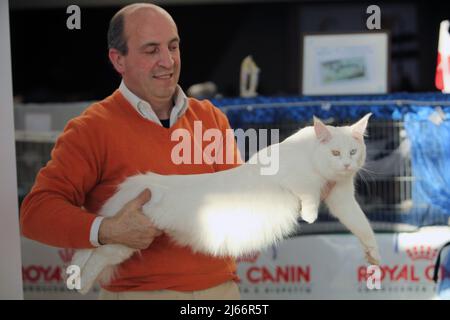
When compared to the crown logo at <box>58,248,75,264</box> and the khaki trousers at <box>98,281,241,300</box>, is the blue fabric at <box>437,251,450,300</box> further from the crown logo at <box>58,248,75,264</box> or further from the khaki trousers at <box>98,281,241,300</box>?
the crown logo at <box>58,248,75,264</box>

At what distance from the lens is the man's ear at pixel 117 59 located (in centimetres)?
328

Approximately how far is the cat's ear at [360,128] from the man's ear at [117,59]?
1009 millimetres

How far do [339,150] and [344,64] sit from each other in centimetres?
47

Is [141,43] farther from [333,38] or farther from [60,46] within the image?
[333,38]

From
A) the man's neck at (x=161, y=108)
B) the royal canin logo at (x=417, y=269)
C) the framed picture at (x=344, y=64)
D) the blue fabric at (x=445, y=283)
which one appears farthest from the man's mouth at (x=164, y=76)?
the blue fabric at (x=445, y=283)

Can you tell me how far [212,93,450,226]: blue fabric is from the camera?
11.4 feet

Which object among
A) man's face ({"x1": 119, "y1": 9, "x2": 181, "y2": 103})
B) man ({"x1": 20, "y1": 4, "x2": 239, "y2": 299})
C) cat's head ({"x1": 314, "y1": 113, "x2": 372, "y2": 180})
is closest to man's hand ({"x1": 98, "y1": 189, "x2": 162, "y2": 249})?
man ({"x1": 20, "y1": 4, "x2": 239, "y2": 299})

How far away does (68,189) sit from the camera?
10.2 feet

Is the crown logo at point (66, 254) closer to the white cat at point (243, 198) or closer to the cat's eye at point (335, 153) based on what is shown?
the white cat at point (243, 198)

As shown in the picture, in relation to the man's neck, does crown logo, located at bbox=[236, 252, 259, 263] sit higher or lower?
lower

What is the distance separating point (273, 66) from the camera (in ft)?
11.5

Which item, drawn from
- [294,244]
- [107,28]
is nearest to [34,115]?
[107,28]

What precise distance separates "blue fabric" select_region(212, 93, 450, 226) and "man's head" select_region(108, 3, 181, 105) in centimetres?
33

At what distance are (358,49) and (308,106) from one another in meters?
0.34
